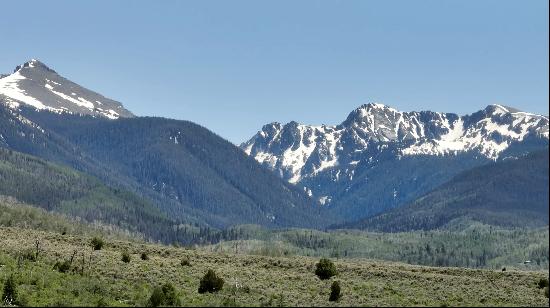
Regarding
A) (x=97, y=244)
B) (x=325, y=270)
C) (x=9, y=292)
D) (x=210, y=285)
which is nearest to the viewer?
(x=9, y=292)

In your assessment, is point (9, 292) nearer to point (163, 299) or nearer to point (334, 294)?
point (163, 299)

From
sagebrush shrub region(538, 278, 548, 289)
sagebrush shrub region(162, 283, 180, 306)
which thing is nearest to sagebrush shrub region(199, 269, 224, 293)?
sagebrush shrub region(162, 283, 180, 306)

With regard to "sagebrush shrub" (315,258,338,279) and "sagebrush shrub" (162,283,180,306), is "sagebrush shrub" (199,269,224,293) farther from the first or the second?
"sagebrush shrub" (315,258,338,279)

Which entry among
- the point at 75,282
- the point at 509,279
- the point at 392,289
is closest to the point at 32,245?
the point at 75,282

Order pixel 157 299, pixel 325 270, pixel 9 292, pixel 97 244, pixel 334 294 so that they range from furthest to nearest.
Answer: pixel 97 244
pixel 325 270
pixel 334 294
pixel 9 292
pixel 157 299

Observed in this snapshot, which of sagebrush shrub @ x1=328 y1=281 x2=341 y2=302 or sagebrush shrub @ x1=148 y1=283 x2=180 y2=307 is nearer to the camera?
sagebrush shrub @ x1=148 y1=283 x2=180 y2=307

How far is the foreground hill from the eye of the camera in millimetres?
63812

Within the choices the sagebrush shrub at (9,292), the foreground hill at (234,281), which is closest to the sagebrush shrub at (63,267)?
the foreground hill at (234,281)

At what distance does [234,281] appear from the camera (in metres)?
76.1

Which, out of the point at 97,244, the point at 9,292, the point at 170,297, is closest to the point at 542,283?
the point at 170,297

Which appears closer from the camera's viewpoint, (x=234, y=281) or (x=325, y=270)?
(x=234, y=281)

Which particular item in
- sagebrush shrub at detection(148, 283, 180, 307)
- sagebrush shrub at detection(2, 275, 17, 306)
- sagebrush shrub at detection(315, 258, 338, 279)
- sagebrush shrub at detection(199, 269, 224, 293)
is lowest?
sagebrush shrub at detection(2, 275, 17, 306)

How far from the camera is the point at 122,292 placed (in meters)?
67.4

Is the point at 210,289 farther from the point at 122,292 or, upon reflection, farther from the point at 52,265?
the point at 52,265
